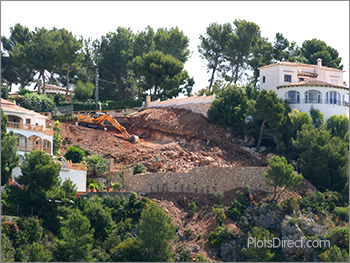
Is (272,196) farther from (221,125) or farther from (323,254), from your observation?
(221,125)

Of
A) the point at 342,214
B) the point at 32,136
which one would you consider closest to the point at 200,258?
the point at 342,214

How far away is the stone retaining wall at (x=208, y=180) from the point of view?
206 ft

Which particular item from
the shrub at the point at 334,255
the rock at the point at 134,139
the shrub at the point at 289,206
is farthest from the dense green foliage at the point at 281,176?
the rock at the point at 134,139

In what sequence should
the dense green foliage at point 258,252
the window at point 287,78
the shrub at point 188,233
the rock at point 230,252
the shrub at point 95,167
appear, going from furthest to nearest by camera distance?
the window at point 287,78 → the shrub at point 95,167 → the shrub at point 188,233 → the rock at point 230,252 → the dense green foliage at point 258,252

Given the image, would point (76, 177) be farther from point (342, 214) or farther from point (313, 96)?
point (313, 96)

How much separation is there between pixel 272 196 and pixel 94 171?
13845 mm

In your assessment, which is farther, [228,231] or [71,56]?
[71,56]

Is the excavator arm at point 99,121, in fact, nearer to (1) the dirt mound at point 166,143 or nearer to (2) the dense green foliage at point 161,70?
(1) the dirt mound at point 166,143

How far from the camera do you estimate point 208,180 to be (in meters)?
62.8

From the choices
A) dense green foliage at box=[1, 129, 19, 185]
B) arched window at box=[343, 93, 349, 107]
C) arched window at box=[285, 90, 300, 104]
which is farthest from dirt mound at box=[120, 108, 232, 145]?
dense green foliage at box=[1, 129, 19, 185]

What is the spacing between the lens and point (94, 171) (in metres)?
65.1

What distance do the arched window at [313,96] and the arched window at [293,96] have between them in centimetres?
71

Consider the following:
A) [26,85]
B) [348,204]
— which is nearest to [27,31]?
[26,85]

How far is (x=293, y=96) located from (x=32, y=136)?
2384cm
